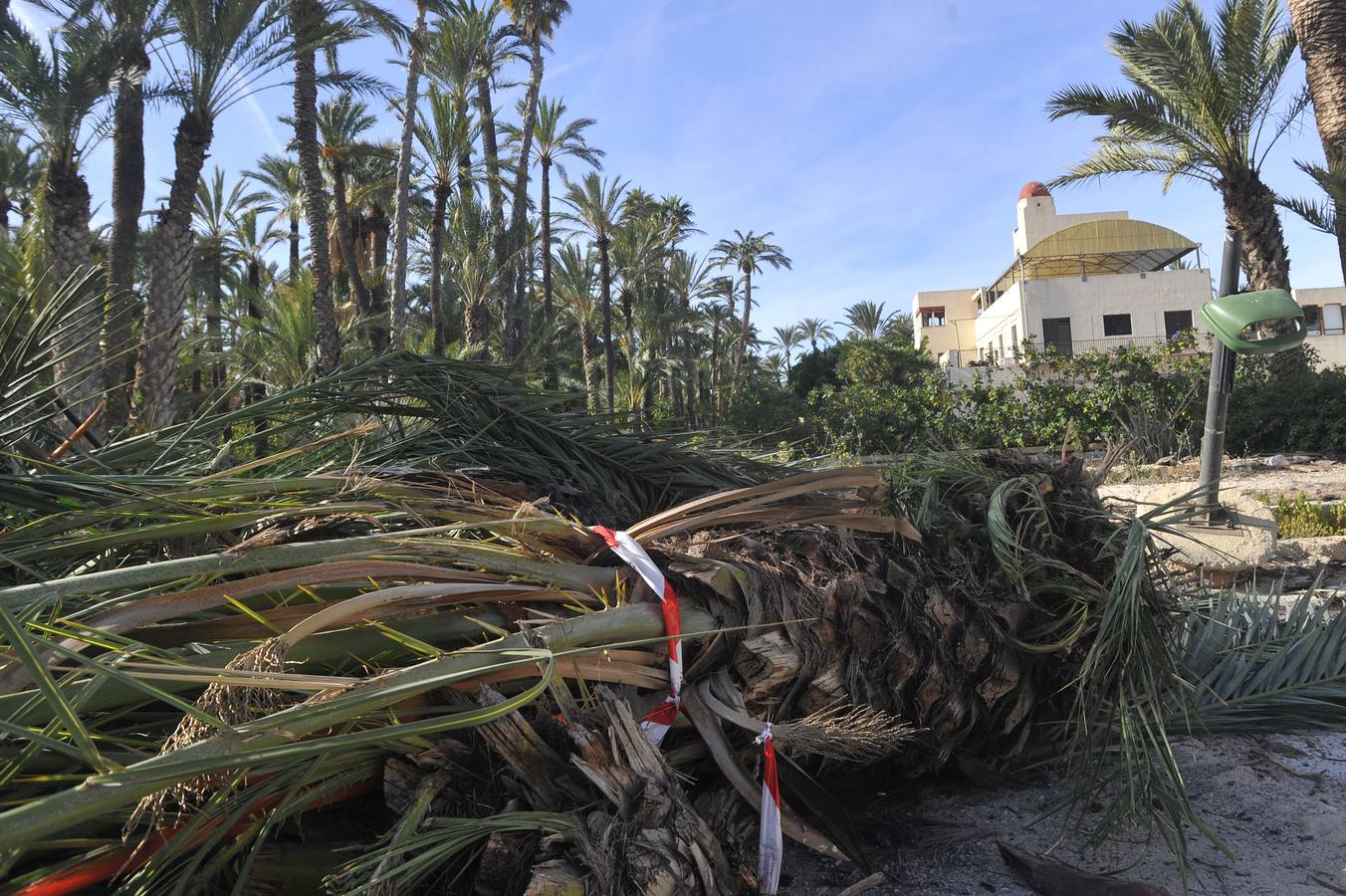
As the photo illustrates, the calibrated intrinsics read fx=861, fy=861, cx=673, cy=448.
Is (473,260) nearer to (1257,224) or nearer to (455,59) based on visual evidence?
(455,59)

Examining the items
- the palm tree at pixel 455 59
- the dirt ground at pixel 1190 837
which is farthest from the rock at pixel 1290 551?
the palm tree at pixel 455 59

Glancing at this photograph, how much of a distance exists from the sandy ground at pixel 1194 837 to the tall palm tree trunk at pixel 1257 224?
14.1m

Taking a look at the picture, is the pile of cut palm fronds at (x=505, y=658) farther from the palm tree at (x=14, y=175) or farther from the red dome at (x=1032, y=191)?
the red dome at (x=1032, y=191)

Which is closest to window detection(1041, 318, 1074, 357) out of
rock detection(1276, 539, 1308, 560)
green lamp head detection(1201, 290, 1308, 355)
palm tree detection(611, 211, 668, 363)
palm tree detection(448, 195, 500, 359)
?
palm tree detection(611, 211, 668, 363)

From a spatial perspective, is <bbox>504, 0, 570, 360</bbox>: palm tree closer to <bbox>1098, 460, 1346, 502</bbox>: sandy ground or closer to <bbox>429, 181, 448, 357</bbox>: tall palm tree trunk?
<bbox>429, 181, 448, 357</bbox>: tall palm tree trunk

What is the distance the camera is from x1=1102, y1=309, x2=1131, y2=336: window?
101ft

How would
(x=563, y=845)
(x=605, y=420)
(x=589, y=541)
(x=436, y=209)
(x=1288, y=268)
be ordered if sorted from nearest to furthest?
1. (x=563, y=845)
2. (x=589, y=541)
3. (x=605, y=420)
4. (x=1288, y=268)
5. (x=436, y=209)

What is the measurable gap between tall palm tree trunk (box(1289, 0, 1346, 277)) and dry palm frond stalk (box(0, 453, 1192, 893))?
11.6 m

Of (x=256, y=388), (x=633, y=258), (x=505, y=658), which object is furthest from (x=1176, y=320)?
(x=505, y=658)

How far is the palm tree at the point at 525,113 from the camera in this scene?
2378cm

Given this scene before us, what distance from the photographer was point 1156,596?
222 cm

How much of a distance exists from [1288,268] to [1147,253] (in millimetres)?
23168

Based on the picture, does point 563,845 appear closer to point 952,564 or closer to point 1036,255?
point 952,564

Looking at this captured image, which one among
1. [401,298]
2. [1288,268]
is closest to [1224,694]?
[1288,268]
